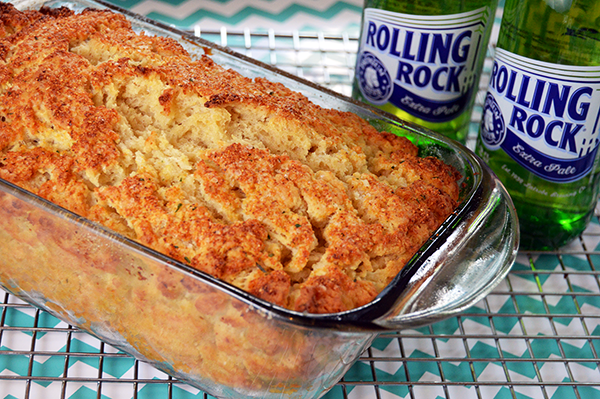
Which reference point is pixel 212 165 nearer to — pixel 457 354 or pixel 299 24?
pixel 457 354

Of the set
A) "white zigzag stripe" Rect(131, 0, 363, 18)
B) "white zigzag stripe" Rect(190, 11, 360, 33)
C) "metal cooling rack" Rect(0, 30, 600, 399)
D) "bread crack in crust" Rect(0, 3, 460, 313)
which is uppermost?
"bread crack in crust" Rect(0, 3, 460, 313)

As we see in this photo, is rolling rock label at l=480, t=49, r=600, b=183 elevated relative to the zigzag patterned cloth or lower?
elevated

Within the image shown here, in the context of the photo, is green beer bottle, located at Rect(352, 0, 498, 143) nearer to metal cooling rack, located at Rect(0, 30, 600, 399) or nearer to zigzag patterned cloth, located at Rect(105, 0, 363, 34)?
metal cooling rack, located at Rect(0, 30, 600, 399)

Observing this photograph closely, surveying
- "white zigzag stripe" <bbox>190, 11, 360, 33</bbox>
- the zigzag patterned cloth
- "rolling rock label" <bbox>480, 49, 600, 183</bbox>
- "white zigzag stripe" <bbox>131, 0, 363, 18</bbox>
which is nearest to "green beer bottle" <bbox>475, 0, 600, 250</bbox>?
"rolling rock label" <bbox>480, 49, 600, 183</bbox>

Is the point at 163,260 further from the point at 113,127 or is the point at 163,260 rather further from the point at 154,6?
the point at 154,6

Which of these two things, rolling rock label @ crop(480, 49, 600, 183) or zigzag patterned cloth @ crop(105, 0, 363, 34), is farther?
zigzag patterned cloth @ crop(105, 0, 363, 34)
